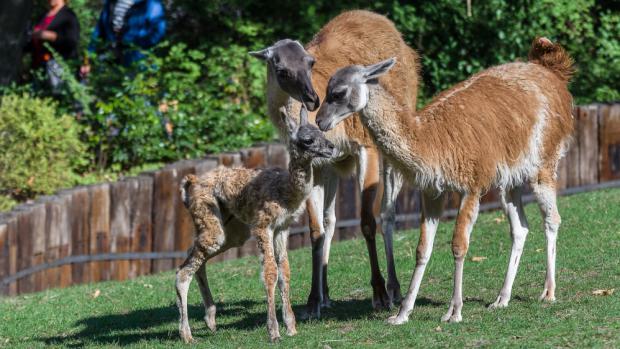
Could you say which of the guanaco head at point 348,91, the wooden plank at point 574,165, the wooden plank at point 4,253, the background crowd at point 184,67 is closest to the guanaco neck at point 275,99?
the guanaco head at point 348,91

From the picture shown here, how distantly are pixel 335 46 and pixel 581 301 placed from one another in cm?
338

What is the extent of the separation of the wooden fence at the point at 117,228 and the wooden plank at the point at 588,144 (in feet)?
4.46

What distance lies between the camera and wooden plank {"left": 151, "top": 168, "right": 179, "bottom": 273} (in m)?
13.0

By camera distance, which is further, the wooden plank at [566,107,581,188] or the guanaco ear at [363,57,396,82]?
the wooden plank at [566,107,581,188]

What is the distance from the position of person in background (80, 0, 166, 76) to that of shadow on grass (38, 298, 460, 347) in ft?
22.0

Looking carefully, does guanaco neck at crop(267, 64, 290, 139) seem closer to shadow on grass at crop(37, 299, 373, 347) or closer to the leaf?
shadow on grass at crop(37, 299, 373, 347)

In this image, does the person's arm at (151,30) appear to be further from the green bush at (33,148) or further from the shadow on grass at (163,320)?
the shadow on grass at (163,320)

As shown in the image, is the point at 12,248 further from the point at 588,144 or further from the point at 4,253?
the point at 588,144

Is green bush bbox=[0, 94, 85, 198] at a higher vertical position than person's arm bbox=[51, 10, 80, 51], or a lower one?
lower

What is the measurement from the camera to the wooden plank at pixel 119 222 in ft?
41.9

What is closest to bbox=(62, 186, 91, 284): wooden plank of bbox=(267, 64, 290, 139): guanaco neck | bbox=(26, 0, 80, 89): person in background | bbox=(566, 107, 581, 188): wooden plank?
bbox=(267, 64, 290, 139): guanaco neck

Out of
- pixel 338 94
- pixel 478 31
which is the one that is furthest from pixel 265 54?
pixel 478 31

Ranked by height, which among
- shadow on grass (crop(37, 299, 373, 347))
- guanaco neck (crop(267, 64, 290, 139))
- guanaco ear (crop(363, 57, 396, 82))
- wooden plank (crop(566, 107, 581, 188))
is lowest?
shadow on grass (crop(37, 299, 373, 347))

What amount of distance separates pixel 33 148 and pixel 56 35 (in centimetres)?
276
